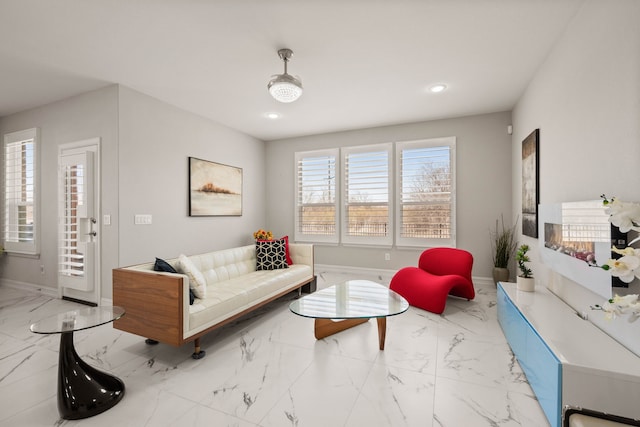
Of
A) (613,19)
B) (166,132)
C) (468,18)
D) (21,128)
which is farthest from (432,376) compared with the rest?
(21,128)

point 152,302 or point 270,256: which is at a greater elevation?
point 270,256

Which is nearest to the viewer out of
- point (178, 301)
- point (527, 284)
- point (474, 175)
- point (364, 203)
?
point (178, 301)

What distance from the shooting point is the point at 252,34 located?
7.91 feet

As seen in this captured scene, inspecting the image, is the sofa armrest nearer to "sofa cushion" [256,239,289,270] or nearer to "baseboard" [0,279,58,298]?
"sofa cushion" [256,239,289,270]

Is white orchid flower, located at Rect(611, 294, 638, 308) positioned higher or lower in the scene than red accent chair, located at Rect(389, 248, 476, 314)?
higher

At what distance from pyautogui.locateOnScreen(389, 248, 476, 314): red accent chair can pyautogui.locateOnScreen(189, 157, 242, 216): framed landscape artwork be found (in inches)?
119

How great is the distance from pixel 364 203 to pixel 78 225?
413 centimetres

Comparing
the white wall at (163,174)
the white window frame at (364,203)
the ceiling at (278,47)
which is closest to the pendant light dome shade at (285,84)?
the ceiling at (278,47)

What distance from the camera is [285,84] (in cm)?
256

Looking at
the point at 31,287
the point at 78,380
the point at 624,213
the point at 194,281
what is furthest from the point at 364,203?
the point at 31,287

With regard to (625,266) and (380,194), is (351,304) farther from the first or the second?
(380,194)

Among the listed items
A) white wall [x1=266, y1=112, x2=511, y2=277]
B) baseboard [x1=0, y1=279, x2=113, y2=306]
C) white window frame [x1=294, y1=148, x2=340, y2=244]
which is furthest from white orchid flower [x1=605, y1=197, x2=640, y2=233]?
baseboard [x1=0, y1=279, x2=113, y2=306]

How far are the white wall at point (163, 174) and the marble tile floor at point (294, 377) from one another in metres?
1.25

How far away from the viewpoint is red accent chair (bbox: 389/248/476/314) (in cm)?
324
